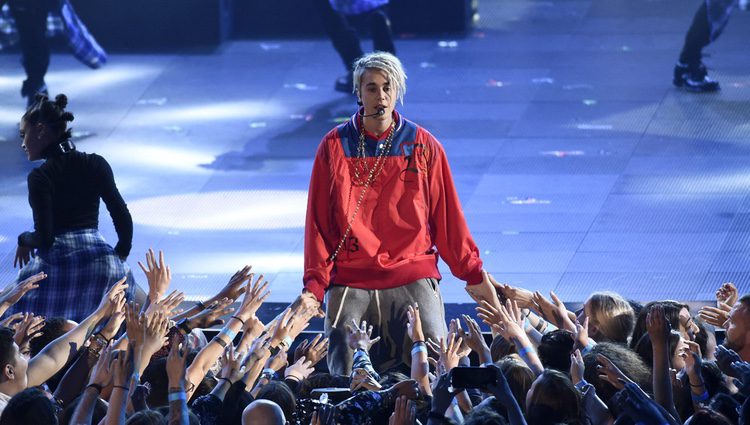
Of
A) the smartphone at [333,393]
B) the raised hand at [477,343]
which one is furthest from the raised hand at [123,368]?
the raised hand at [477,343]

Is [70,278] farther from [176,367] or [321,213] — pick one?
[176,367]

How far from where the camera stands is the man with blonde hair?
503 cm

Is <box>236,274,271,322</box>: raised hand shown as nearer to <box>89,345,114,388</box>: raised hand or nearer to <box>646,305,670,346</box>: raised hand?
<box>89,345,114,388</box>: raised hand

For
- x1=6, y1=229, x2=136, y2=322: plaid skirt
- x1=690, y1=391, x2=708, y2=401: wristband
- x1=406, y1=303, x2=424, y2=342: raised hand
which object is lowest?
x1=6, y1=229, x2=136, y2=322: plaid skirt

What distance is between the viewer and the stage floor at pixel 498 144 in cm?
740

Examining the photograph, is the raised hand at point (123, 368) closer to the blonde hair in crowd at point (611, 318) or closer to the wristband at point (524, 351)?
the wristband at point (524, 351)

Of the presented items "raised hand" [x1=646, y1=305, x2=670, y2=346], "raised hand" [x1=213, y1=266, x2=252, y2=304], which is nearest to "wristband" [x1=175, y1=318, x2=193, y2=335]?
"raised hand" [x1=213, y1=266, x2=252, y2=304]

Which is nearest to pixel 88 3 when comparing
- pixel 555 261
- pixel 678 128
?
pixel 678 128

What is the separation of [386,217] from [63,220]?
150 cm

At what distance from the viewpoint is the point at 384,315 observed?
504cm

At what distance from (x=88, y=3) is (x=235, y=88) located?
6.87 feet

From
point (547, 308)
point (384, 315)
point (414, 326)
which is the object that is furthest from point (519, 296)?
point (414, 326)

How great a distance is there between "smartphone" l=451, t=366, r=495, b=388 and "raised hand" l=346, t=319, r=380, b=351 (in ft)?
3.78

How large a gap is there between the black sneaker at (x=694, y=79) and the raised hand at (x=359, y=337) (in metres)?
6.02
